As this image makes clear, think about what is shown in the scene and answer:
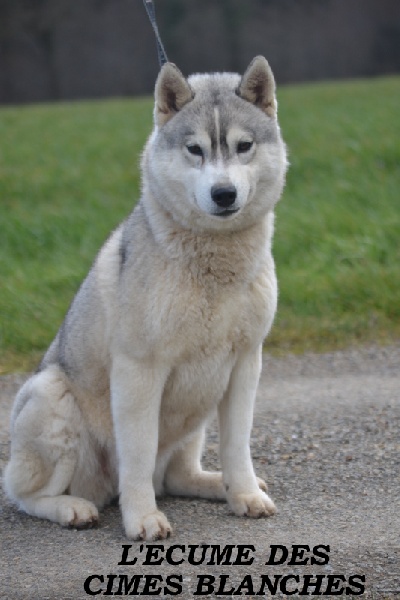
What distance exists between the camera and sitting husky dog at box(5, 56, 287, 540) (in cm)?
398

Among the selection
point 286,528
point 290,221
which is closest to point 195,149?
point 286,528

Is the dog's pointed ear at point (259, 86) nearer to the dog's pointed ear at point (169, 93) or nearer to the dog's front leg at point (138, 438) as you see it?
the dog's pointed ear at point (169, 93)

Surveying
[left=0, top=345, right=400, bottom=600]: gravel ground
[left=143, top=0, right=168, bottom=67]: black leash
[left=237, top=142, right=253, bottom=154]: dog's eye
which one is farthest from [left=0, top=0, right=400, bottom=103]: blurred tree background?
[left=237, top=142, right=253, bottom=154]: dog's eye

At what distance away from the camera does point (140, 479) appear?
161 inches

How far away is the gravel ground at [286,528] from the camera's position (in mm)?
3611

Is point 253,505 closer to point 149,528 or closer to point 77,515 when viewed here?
point 149,528

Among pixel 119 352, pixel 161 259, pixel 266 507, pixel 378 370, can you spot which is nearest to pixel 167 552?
pixel 266 507

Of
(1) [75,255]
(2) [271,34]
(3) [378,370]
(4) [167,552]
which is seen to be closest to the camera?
(4) [167,552]

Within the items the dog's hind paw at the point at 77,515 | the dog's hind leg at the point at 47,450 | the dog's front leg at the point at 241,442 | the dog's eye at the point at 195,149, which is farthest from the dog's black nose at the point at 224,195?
the dog's hind paw at the point at 77,515

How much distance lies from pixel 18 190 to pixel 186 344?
28.3 ft

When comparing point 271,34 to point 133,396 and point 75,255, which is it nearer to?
point 75,255

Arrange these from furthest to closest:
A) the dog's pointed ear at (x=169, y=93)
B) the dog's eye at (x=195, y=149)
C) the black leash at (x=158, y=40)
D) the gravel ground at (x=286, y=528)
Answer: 1. the black leash at (x=158, y=40)
2. the dog's pointed ear at (x=169, y=93)
3. the dog's eye at (x=195, y=149)
4. the gravel ground at (x=286, y=528)

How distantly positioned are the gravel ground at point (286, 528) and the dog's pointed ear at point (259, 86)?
1.71m

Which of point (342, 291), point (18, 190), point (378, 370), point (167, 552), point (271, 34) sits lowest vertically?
point (167, 552)
